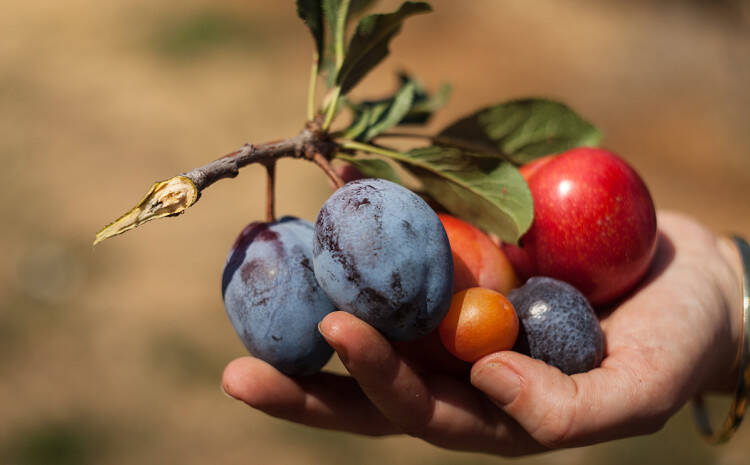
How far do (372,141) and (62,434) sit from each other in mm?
2482

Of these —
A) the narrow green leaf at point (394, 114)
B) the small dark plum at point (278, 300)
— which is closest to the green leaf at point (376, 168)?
the narrow green leaf at point (394, 114)

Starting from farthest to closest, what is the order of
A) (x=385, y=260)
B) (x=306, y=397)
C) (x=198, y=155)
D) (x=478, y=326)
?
1. (x=198, y=155)
2. (x=306, y=397)
3. (x=478, y=326)
4. (x=385, y=260)

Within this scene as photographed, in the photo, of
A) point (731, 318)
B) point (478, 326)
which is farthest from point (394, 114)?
point (731, 318)

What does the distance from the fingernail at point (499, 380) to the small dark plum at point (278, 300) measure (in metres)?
0.35

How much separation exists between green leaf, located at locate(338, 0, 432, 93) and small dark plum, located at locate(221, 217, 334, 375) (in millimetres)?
491

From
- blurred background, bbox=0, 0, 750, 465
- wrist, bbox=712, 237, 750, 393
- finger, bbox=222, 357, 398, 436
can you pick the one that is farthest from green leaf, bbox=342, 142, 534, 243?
blurred background, bbox=0, 0, 750, 465

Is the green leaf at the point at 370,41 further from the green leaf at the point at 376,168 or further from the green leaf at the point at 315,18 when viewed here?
the green leaf at the point at 376,168

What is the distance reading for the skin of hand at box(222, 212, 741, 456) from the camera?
123 centimetres

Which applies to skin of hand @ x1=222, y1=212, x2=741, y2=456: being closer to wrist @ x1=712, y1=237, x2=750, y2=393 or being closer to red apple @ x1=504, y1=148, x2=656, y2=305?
wrist @ x1=712, y1=237, x2=750, y2=393

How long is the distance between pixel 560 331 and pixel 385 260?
476 mm

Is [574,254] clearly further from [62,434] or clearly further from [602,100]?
[602,100]

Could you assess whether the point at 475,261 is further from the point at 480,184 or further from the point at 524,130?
the point at 524,130

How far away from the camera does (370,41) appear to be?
5.14ft

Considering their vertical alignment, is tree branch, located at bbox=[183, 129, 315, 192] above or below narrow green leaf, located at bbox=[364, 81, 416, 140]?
above
